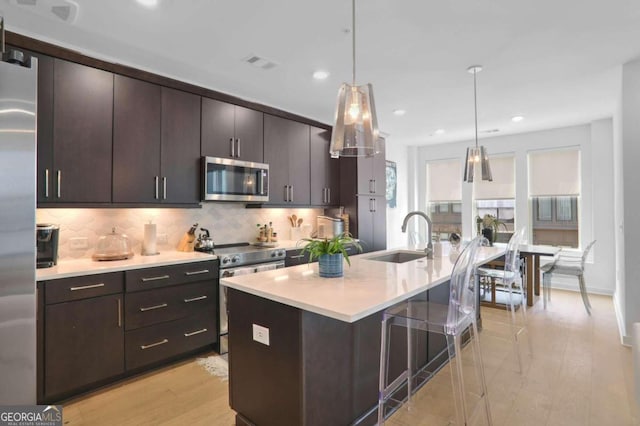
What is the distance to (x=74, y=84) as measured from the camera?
2.57 meters

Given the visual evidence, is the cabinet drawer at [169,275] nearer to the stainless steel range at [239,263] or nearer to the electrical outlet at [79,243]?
the stainless steel range at [239,263]

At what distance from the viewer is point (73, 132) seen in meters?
2.56

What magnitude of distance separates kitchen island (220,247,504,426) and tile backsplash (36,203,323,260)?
174cm

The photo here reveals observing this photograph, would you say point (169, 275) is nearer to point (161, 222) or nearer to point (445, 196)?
point (161, 222)

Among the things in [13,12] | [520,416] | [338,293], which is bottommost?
[520,416]

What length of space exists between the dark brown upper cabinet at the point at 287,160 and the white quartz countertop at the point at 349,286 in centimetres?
188

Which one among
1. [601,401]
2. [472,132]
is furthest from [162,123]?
[472,132]

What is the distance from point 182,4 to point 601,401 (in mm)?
3789

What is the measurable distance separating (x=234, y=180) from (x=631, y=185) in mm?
3802

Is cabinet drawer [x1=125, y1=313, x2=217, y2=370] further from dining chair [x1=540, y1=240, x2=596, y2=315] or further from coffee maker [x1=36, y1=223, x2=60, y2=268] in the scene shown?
dining chair [x1=540, y1=240, x2=596, y2=315]

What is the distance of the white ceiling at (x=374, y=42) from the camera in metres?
2.15

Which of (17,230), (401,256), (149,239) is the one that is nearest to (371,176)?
(401,256)

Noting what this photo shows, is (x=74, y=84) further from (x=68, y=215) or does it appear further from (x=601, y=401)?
(x=601, y=401)

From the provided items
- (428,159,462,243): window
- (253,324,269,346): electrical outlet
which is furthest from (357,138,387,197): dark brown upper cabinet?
(253,324,269,346): electrical outlet
